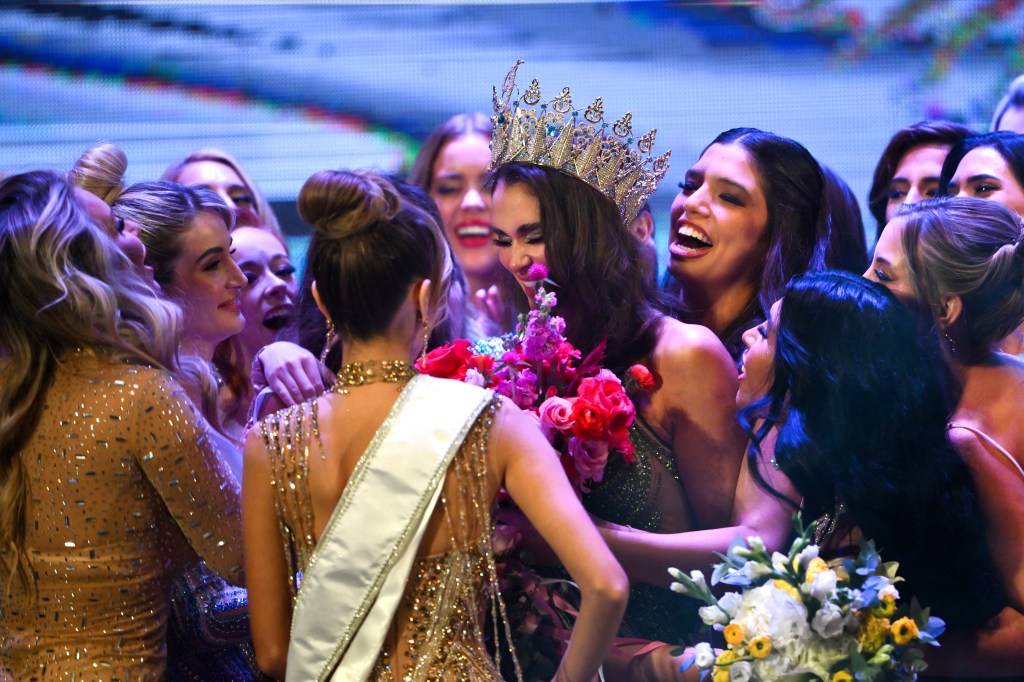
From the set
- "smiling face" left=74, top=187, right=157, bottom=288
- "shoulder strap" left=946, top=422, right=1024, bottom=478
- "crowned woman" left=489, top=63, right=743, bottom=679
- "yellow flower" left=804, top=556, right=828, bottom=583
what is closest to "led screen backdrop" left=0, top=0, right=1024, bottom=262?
"crowned woman" left=489, top=63, right=743, bottom=679

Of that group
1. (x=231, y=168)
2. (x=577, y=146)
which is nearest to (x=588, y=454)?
(x=577, y=146)

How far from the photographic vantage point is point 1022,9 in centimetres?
433

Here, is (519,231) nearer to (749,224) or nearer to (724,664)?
(749,224)

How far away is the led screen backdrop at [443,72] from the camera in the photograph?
14.1 ft

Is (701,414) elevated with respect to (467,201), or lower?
lower

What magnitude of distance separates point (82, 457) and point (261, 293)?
1.33m

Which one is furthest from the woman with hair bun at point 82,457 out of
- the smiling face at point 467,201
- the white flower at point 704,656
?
the smiling face at point 467,201

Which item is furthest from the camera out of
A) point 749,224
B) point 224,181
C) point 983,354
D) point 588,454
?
point 224,181

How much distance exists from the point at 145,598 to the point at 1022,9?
3585mm

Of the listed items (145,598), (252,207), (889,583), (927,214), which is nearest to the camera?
(889,583)

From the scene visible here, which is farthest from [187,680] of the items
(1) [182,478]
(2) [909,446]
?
(2) [909,446]

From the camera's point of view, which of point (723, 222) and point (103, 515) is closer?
point (103, 515)

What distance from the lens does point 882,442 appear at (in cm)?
266

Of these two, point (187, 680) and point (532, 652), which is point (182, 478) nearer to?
point (187, 680)
